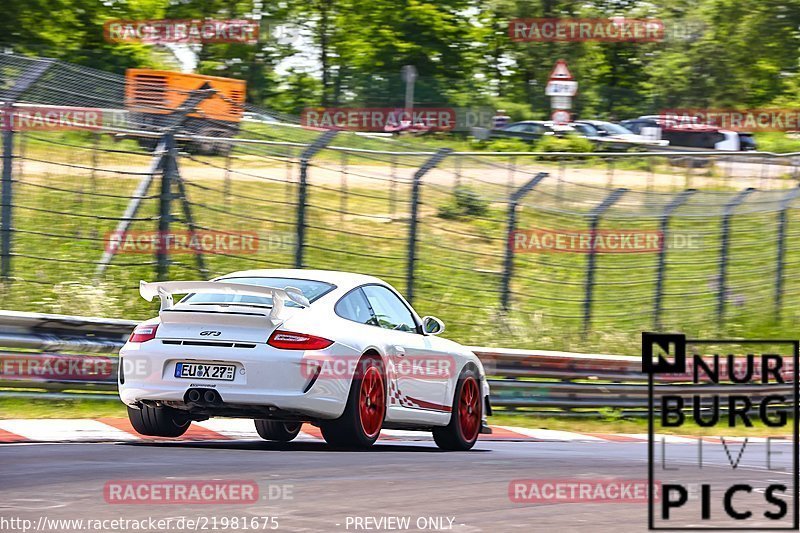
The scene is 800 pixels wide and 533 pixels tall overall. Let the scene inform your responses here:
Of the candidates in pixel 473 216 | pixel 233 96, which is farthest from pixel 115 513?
pixel 233 96

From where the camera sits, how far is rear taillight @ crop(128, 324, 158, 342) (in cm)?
897

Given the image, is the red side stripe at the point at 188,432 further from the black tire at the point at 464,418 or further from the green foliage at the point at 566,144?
the green foliage at the point at 566,144

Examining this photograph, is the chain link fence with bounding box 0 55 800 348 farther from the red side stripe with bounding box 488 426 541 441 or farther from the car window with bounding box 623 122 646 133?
the car window with bounding box 623 122 646 133

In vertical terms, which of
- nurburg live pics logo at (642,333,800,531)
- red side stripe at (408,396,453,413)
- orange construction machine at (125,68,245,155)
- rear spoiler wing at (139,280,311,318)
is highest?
orange construction machine at (125,68,245,155)

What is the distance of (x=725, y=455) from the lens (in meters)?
11.3

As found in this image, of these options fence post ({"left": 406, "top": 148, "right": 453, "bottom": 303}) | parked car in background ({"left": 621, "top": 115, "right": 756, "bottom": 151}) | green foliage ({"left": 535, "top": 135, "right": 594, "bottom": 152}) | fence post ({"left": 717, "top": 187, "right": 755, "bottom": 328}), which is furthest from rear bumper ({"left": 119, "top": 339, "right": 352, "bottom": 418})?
parked car in background ({"left": 621, "top": 115, "right": 756, "bottom": 151})

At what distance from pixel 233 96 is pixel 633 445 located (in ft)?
72.6

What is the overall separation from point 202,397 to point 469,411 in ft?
8.65

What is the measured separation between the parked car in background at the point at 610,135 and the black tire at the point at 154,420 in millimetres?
24281

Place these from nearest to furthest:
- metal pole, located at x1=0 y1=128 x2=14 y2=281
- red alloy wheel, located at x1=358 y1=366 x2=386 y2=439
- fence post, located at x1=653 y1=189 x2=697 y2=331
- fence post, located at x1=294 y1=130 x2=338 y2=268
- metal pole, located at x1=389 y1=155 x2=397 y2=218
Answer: red alloy wheel, located at x1=358 y1=366 x2=386 y2=439
metal pole, located at x1=0 y1=128 x2=14 y2=281
fence post, located at x1=294 y1=130 x2=338 y2=268
metal pole, located at x1=389 y1=155 x2=397 y2=218
fence post, located at x1=653 y1=189 x2=697 y2=331

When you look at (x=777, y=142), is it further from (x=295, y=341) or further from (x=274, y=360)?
(x=274, y=360)

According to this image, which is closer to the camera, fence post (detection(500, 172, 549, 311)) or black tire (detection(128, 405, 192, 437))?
black tire (detection(128, 405, 192, 437))

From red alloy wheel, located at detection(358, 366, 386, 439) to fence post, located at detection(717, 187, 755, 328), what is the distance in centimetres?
911

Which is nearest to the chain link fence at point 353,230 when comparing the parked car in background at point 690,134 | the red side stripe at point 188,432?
the red side stripe at point 188,432
